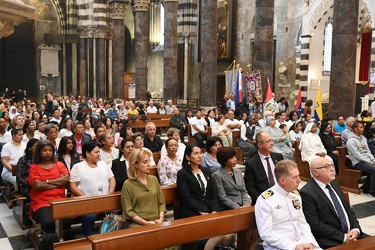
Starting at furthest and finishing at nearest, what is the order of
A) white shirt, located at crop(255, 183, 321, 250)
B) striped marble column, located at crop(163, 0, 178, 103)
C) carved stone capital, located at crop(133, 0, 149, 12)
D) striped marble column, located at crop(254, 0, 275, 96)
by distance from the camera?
1. carved stone capital, located at crop(133, 0, 149, 12)
2. striped marble column, located at crop(163, 0, 178, 103)
3. striped marble column, located at crop(254, 0, 275, 96)
4. white shirt, located at crop(255, 183, 321, 250)

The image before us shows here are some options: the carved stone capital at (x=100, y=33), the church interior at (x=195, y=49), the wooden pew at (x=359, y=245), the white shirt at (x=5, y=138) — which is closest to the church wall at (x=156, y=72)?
the church interior at (x=195, y=49)

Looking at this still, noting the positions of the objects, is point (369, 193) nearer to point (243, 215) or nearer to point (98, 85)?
point (243, 215)

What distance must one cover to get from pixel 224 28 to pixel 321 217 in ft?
81.1

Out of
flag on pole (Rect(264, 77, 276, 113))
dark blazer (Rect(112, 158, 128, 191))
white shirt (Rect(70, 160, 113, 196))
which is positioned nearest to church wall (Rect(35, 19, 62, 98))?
flag on pole (Rect(264, 77, 276, 113))

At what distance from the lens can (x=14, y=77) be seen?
1304 inches

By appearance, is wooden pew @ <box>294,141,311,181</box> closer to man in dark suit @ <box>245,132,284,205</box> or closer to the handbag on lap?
man in dark suit @ <box>245,132,284,205</box>

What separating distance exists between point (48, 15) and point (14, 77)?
5.56 meters

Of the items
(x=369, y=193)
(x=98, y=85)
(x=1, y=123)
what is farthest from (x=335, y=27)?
(x=98, y=85)

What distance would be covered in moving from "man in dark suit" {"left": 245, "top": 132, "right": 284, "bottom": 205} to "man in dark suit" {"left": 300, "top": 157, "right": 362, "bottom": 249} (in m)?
1.24

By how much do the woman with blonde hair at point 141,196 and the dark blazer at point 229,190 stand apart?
33.0 inches

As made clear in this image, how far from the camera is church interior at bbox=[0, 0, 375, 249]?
38.2ft

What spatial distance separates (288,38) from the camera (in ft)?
75.5

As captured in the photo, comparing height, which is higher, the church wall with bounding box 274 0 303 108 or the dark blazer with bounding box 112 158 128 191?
the church wall with bounding box 274 0 303 108

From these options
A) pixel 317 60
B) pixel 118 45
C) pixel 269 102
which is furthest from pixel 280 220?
pixel 118 45
